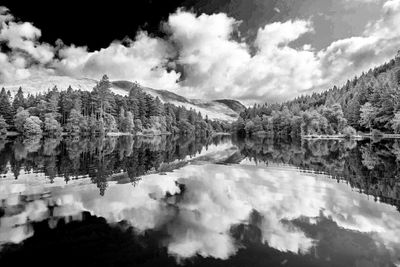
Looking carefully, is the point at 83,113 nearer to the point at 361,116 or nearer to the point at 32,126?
the point at 32,126

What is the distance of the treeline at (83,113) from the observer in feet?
372

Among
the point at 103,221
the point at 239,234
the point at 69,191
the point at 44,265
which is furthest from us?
the point at 69,191

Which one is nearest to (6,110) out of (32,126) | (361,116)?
(32,126)

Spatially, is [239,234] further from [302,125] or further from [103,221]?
[302,125]

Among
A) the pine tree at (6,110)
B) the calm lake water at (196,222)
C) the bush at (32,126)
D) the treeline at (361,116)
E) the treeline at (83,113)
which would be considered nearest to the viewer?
the calm lake water at (196,222)

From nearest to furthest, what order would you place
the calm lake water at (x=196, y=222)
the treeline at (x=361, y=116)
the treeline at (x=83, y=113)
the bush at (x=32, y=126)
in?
the calm lake water at (x=196, y=222), the bush at (x=32, y=126), the treeline at (x=83, y=113), the treeline at (x=361, y=116)

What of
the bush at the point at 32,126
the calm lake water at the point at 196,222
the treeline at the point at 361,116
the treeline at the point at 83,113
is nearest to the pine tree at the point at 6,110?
the treeline at the point at 83,113

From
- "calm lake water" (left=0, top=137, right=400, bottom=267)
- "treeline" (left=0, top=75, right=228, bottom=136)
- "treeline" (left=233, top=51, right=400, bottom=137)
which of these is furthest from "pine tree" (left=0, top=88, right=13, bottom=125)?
"treeline" (left=233, top=51, right=400, bottom=137)

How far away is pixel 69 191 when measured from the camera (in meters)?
18.7

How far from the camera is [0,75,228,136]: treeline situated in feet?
372

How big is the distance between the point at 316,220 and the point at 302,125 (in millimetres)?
137752

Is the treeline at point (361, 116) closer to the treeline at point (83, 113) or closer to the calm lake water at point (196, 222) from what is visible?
the treeline at point (83, 113)

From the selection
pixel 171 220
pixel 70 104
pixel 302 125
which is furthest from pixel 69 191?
pixel 302 125

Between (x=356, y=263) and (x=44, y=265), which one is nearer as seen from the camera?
(x=44, y=265)
